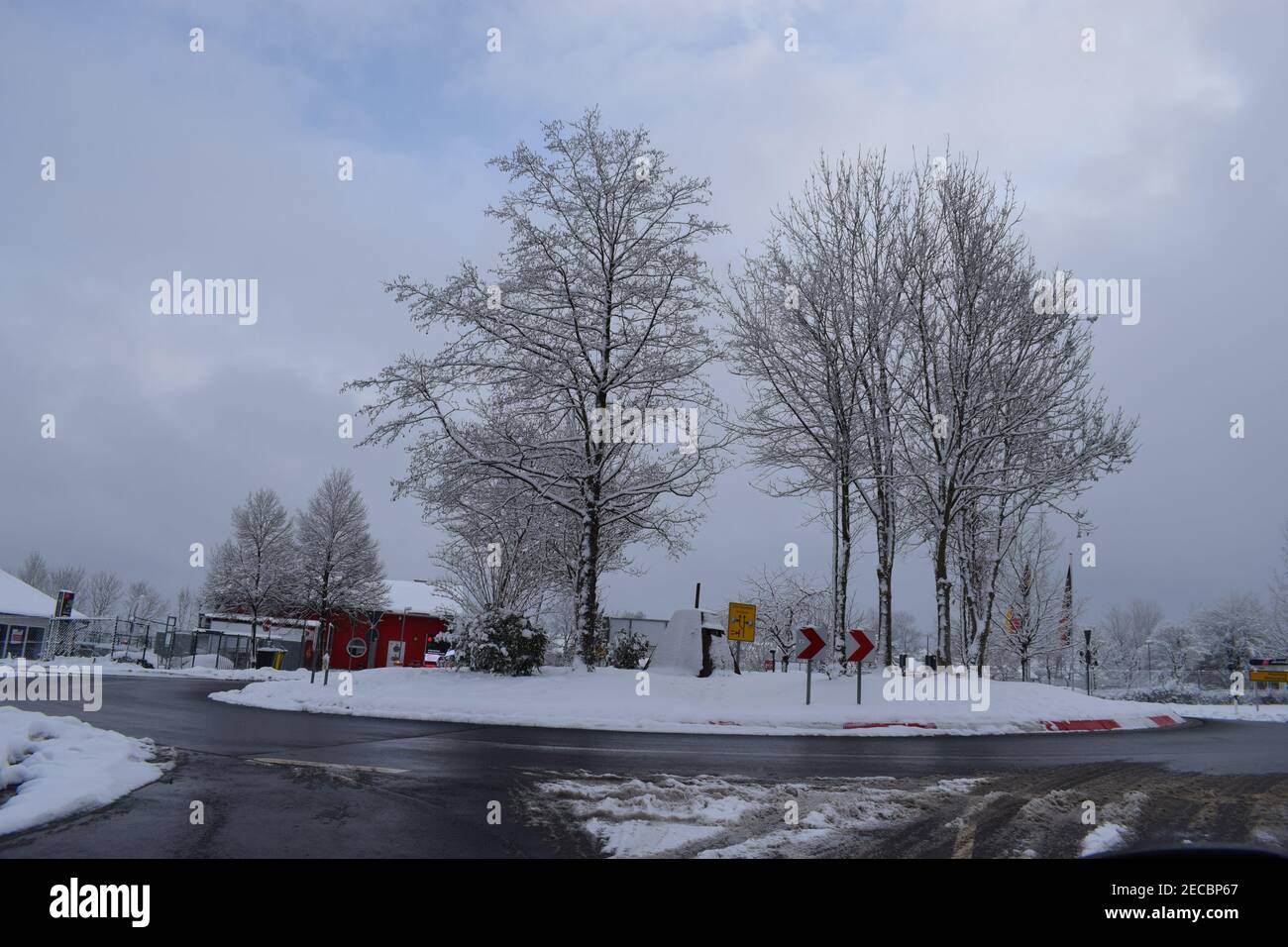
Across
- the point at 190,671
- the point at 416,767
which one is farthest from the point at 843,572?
the point at 190,671

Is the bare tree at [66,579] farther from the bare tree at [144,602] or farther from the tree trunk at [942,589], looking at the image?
the tree trunk at [942,589]

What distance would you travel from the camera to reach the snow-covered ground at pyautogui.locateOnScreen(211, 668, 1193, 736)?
1516 centimetres

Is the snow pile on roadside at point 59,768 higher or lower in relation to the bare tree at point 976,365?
lower

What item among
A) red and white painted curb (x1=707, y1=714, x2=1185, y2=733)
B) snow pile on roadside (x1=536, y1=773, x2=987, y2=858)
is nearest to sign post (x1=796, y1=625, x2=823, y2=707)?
red and white painted curb (x1=707, y1=714, x2=1185, y2=733)

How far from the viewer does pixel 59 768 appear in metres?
6.61

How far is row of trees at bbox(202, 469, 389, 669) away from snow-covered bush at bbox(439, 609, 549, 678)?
96.9ft

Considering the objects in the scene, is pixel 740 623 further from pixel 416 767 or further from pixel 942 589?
pixel 416 767

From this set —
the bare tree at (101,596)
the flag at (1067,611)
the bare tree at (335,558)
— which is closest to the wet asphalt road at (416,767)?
the flag at (1067,611)

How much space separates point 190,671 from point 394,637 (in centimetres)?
2120

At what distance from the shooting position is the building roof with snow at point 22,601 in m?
41.8

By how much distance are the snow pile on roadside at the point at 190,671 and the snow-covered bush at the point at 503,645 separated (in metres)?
10.7

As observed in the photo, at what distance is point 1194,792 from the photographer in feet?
25.6
